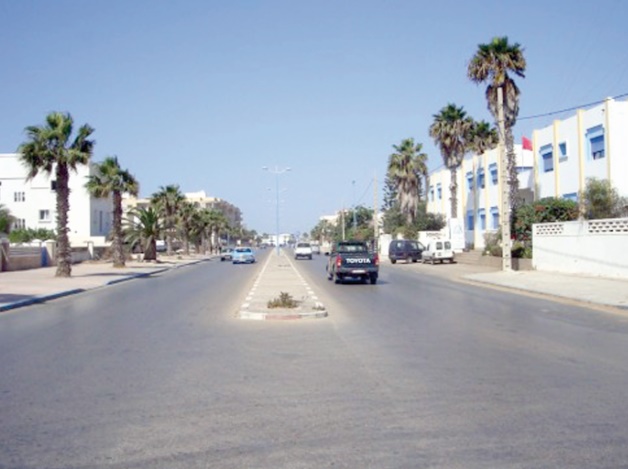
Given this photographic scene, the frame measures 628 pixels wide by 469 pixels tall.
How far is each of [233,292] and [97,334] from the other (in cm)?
1121

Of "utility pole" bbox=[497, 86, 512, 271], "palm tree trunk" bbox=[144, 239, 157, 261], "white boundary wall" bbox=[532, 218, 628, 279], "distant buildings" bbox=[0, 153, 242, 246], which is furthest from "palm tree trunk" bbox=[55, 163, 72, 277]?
"distant buildings" bbox=[0, 153, 242, 246]

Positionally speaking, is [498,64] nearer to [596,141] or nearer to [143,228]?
[596,141]

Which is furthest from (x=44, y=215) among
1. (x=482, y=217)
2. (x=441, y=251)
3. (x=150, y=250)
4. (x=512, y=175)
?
(x=512, y=175)

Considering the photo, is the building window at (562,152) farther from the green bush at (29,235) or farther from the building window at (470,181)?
the green bush at (29,235)

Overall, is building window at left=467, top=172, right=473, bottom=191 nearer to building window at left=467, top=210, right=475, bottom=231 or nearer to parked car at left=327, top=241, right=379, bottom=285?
building window at left=467, top=210, right=475, bottom=231

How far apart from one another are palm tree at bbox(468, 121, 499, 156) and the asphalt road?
48580mm

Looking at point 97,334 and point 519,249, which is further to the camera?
point 519,249

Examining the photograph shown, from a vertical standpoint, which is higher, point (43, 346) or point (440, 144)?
point (440, 144)

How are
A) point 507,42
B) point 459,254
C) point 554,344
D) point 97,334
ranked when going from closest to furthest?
point 554,344
point 97,334
point 507,42
point 459,254

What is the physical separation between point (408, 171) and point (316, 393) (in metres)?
61.0

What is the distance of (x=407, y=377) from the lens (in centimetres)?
911

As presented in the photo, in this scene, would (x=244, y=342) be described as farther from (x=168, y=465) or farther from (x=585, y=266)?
(x=585, y=266)

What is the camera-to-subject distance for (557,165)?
1673 inches

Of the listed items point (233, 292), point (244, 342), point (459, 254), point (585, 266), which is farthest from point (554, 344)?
point (459, 254)
